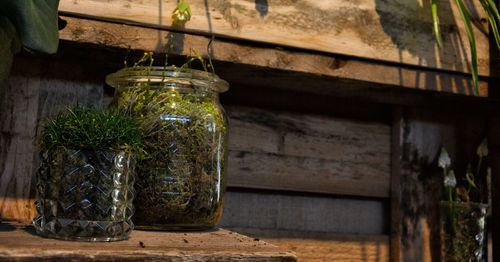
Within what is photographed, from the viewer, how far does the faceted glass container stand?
71 cm

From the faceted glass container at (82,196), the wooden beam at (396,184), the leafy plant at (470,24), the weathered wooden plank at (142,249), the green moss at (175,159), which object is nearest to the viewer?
the weathered wooden plank at (142,249)

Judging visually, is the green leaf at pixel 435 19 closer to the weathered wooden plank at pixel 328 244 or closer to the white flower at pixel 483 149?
the white flower at pixel 483 149

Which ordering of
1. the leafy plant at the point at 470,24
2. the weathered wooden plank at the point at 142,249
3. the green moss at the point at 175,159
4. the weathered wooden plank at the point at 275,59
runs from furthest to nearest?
the leafy plant at the point at 470,24
the weathered wooden plank at the point at 275,59
the green moss at the point at 175,159
the weathered wooden plank at the point at 142,249

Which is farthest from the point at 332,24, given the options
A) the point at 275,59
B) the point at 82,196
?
the point at 82,196

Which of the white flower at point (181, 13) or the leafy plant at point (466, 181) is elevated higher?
the white flower at point (181, 13)

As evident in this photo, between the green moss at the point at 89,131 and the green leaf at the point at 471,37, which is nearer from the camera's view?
the green moss at the point at 89,131

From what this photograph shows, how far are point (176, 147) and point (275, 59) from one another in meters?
0.28

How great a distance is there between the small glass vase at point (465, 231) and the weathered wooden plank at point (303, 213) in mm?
127

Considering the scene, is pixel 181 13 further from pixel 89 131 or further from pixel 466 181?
pixel 466 181

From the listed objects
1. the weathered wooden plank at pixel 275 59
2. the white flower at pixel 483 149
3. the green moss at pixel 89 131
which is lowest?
the green moss at pixel 89 131

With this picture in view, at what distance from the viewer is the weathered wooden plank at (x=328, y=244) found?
116cm

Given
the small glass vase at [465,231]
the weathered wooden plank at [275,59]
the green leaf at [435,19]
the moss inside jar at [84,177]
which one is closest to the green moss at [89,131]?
the moss inside jar at [84,177]

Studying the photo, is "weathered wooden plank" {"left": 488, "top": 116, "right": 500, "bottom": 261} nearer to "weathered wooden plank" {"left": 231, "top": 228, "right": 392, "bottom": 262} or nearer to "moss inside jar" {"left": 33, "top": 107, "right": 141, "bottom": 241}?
"weathered wooden plank" {"left": 231, "top": 228, "right": 392, "bottom": 262}

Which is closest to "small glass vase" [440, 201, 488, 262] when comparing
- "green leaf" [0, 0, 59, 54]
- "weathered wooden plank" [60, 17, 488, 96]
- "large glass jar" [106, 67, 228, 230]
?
"weathered wooden plank" [60, 17, 488, 96]
